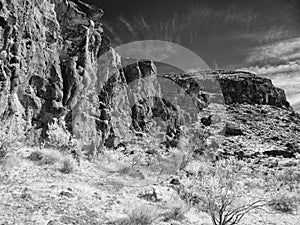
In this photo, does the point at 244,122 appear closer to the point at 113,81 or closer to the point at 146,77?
the point at 146,77

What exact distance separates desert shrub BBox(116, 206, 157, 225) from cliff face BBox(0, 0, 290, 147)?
30.7 ft

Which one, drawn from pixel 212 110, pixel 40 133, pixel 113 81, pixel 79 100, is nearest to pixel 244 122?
pixel 212 110

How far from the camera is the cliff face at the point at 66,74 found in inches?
543

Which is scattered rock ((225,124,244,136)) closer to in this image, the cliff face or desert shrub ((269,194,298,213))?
the cliff face

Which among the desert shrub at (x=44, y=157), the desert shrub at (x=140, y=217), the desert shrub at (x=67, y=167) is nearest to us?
the desert shrub at (x=140, y=217)

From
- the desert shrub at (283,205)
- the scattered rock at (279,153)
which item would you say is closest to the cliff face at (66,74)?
the desert shrub at (283,205)

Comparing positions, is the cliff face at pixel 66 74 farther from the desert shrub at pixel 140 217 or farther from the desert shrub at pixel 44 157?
the desert shrub at pixel 140 217

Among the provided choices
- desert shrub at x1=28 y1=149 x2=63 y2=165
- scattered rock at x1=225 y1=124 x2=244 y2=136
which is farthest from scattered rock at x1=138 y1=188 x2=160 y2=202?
scattered rock at x1=225 y1=124 x2=244 y2=136

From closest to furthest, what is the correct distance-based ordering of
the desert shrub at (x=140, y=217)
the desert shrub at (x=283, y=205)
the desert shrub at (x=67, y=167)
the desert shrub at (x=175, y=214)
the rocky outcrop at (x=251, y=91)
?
the desert shrub at (x=140, y=217), the desert shrub at (x=175, y=214), the desert shrub at (x=67, y=167), the desert shrub at (x=283, y=205), the rocky outcrop at (x=251, y=91)

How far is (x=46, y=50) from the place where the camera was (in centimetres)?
1862

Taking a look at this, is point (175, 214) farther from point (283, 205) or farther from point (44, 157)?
point (283, 205)

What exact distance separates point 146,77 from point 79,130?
26868mm

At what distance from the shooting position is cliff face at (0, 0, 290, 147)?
1378 centimetres

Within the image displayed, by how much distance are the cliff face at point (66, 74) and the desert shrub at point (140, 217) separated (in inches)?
368
